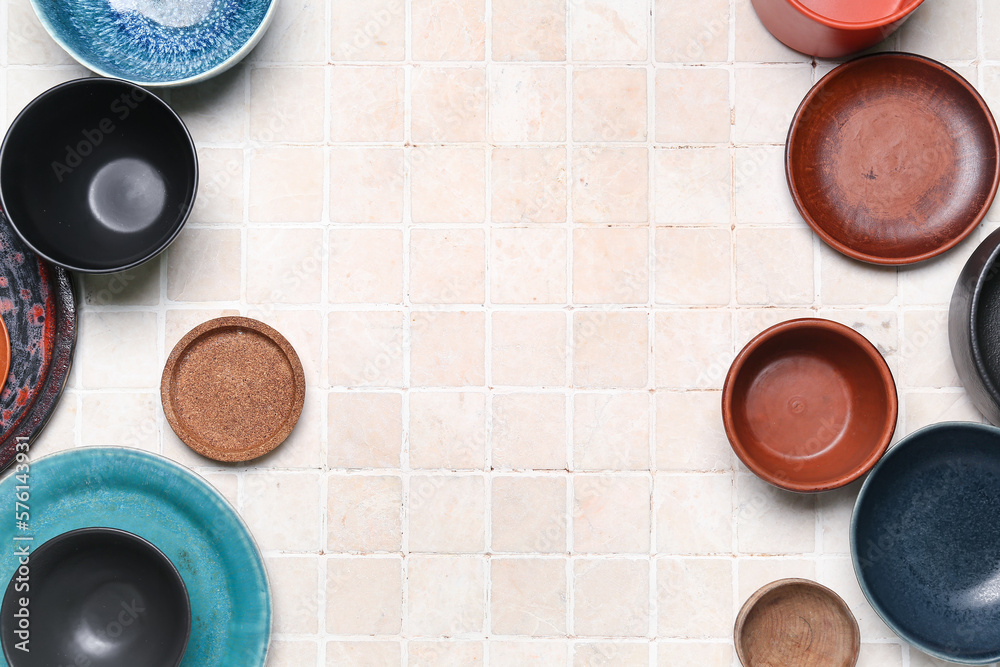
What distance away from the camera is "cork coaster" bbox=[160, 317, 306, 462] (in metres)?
1.16

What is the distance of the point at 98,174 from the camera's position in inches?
45.7

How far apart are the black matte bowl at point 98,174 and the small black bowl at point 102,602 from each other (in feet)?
1.49

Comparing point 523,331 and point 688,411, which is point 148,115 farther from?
point 688,411

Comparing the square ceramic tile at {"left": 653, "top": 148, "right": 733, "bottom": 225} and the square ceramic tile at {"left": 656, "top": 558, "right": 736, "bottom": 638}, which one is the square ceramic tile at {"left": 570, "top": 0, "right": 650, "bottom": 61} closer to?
the square ceramic tile at {"left": 653, "top": 148, "right": 733, "bottom": 225}

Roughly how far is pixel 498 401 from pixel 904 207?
2.58ft

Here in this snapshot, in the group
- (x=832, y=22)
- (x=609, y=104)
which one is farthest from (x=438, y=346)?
(x=832, y=22)

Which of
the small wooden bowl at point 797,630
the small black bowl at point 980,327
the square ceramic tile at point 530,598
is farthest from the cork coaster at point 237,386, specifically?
the small black bowl at point 980,327

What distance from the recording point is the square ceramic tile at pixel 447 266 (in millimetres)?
1189

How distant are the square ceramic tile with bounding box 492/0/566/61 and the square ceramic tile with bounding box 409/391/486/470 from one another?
24.2 inches

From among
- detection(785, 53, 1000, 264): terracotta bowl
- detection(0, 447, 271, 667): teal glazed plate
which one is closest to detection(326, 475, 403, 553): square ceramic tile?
detection(0, 447, 271, 667): teal glazed plate

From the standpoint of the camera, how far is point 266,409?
1.17m

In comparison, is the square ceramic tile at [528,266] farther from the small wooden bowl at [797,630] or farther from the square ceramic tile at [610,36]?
the small wooden bowl at [797,630]

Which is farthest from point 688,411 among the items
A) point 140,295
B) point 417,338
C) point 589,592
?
point 140,295

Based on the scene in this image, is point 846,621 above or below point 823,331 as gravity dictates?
below
